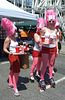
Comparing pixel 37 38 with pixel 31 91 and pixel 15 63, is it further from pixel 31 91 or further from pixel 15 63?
pixel 31 91

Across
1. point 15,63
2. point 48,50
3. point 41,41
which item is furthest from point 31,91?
point 41,41

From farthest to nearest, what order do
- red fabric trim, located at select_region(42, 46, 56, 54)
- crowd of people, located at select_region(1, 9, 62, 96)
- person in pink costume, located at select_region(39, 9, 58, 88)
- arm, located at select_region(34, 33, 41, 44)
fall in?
arm, located at select_region(34, 33, 41, 44) → red fabric trim, located at select_region(42, 46, 56, 54) → person in pink costume, located at select_region(39, 9, 58, 88) → crowd of people, located at select_region(1, 9, 62, 96)

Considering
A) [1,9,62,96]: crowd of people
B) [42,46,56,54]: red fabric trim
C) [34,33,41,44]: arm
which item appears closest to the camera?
[1,9,62,96]: crowd of people

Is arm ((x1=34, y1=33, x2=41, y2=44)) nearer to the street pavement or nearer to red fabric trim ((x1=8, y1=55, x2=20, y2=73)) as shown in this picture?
red fabric trim ((x1=8, y1=55, x2=20, y2=73))

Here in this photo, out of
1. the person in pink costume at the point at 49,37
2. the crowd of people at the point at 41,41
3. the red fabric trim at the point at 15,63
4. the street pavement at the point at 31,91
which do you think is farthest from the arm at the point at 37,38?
the street pavement at the point at 31,91

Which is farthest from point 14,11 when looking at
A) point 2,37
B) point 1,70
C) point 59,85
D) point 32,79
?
point 59,85

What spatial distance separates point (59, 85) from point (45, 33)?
1594 millimetres

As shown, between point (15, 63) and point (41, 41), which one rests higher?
point (41, 41)

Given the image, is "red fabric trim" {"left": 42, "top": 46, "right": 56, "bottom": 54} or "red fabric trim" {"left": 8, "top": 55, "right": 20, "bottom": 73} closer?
"red fabric trim" {"left": 8, "top": 55, "right": 20, "bottom": 73}

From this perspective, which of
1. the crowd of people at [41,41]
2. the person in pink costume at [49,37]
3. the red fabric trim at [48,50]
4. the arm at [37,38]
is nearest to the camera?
the crowd of people at [41,41]

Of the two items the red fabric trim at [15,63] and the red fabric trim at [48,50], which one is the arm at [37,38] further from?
the red fabric trim at [15,63]

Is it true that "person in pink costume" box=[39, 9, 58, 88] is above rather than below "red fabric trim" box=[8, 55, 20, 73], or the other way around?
above

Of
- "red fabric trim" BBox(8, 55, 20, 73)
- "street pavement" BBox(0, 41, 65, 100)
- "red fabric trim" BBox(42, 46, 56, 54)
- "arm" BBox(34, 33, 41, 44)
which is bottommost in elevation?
"street pavement" BBox(0, 41, 65, 100)

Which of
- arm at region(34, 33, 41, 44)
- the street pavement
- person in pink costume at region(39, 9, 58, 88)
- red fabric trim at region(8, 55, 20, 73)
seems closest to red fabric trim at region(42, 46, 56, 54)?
person in pink costume at region(39, 9, 58, 88)
